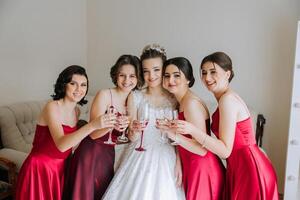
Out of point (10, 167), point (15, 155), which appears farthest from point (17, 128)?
point (10, 167)

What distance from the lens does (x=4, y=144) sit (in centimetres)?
276

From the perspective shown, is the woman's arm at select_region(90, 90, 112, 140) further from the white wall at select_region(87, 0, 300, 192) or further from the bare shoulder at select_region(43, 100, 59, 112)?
the white wall at select_region(87, 0, 300, 192)

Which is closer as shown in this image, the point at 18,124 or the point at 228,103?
the point at 228,103

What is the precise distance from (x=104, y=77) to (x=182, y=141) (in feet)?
8.80

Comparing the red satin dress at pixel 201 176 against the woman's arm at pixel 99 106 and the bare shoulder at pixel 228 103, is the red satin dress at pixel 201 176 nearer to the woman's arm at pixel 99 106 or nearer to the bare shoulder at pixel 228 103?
the bare shoulder at pixel 228 103

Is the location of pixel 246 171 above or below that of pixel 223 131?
below

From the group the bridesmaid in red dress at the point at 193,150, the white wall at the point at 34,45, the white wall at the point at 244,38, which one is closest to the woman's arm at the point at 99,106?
the bridesmaid in red dress at the point at 193,150

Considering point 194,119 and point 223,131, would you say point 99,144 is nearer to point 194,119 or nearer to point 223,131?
point 194,119

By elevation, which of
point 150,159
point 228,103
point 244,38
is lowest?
point 150,159

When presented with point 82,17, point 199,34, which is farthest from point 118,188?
point 82,17

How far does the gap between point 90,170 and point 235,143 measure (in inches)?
27.2

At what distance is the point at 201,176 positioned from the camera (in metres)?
1.44

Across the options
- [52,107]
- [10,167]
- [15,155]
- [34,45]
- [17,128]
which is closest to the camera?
[52,107]

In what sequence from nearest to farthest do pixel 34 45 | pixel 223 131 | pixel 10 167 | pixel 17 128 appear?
pixel 223 131
pixel 10 167
pixel 17 128
pixel 34 45
